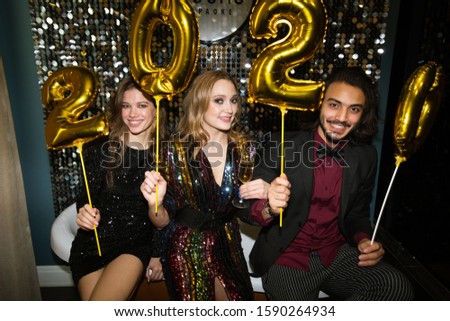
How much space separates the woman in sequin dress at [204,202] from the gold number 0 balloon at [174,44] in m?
0.22

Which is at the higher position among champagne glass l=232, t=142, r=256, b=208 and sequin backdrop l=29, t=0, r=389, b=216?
sequin backdrop l=29, t=0, r=389, b=216

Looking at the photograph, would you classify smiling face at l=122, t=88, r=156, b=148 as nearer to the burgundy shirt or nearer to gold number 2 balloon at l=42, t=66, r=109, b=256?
gold number 2 balloon at l=42, t=66, r=109, b=256

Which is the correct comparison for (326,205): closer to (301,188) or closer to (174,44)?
(301,188)

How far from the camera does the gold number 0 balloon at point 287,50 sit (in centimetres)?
143

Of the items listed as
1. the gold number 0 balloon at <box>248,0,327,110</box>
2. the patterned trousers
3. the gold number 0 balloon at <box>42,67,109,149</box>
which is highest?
the gold number 0 balloon at <box>248,0,327,110</box>

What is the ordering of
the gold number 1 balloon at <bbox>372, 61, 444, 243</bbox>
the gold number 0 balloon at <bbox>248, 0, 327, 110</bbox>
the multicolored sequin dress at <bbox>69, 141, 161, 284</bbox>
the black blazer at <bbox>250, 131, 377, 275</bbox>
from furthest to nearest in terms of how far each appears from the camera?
1. the multicolored sequin dress at <bbox>69, 141, 161, 284</bbox>
2. the black blazer at <bbox>250, 131, 377, 275</bbox>
3. the gold number 1 balloon at <bbox>372, 61, 444, 243</bbox>
4. the gold number 0 balloon at <bbox>248, 0, 327, 110</bbox>

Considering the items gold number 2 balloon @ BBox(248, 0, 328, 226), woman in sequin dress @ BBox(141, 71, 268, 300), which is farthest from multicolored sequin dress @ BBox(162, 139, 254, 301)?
gold number 2 balloon @ BBox(248, 0, 328, 226)

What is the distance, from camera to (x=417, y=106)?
157 cm

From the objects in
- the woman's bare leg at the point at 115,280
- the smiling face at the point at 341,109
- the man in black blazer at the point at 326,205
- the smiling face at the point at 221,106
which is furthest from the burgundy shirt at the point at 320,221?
the woman's bare leg at the point at 115,280

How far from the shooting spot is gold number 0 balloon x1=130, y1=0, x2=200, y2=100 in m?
1.50

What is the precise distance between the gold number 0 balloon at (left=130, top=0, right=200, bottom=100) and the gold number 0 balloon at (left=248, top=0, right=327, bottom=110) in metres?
0.28

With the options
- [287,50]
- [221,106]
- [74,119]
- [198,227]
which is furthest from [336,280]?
[74,119]

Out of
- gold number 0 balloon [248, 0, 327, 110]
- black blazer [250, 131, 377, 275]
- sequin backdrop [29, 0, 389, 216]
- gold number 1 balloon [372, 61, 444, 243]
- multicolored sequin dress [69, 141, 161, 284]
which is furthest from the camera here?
sequin backdrop [29, 0, 389, 216]

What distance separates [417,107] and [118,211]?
Answer: 1.60m
